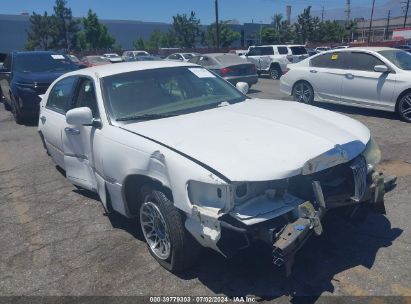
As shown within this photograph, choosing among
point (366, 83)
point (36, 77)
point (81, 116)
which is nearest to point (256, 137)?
point (81, 116)

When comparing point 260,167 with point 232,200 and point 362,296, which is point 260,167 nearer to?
point 232,200

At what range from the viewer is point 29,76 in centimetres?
932

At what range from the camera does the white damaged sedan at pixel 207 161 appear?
8.57ft

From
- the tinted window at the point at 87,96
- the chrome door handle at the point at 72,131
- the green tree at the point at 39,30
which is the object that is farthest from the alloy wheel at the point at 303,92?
the green tree at the point at 39,30

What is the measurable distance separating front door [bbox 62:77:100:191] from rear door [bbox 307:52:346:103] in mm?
6659

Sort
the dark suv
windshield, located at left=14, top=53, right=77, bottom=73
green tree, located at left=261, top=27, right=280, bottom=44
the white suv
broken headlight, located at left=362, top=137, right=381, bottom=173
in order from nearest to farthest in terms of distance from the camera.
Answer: broken headlight, located at left=362, top=137, right=381, bottom=173
the dark suv
windshield, located at left=14, top=53, right=77, bottom=73
the white suv
green tree, located at left=261, top=27, right=280, bottom=44

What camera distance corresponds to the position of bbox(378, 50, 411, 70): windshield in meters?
8.25

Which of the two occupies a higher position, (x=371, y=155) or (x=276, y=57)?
(x=371, y=155)

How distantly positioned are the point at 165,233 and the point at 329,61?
25.7 ft

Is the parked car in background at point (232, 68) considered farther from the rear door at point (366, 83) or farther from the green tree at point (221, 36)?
the green tree at point (221, 36)

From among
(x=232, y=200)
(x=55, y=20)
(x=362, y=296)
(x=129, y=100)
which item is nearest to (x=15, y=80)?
(x=129, y=100)

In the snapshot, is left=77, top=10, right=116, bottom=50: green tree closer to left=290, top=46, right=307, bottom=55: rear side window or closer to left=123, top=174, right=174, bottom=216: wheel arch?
left=290, top=46, right=307, bottom=55: rear side window

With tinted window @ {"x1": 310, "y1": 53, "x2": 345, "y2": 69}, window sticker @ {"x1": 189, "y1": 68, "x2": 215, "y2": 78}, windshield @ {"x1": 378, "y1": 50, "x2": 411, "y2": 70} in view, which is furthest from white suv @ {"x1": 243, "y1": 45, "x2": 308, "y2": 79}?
window sticker @ {"x1": 189, "y1": 68, "x2": 215, "y2": 78}

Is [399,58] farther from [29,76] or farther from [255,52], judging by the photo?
[255,52]
